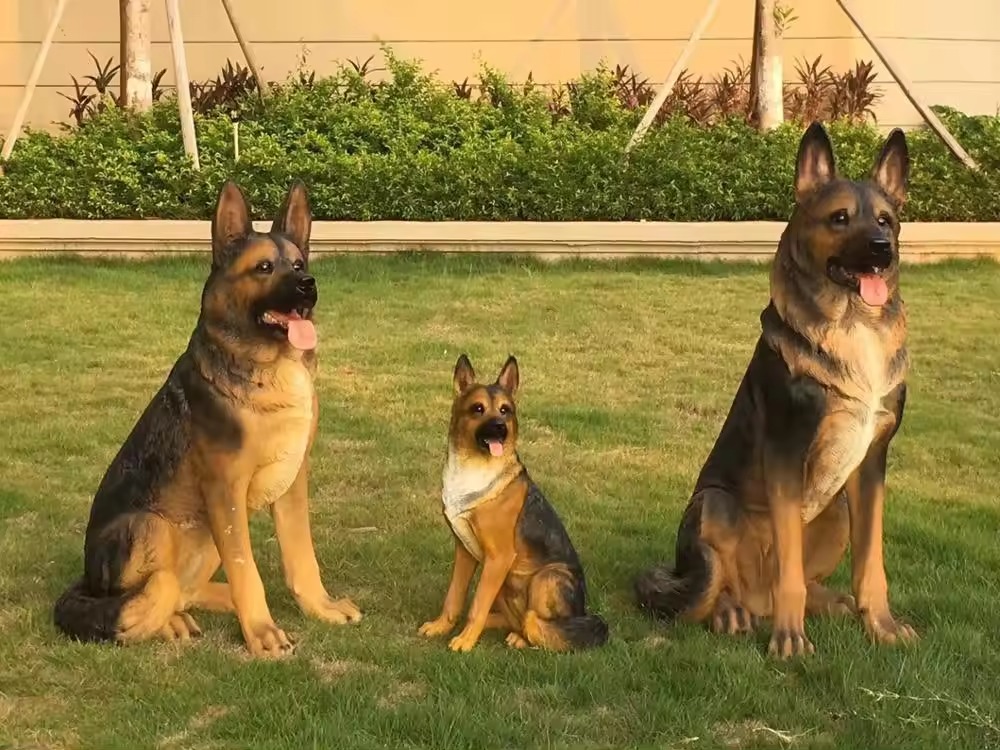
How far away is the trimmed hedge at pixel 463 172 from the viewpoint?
12.9m

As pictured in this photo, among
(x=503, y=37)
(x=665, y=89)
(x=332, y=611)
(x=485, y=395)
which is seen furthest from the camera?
(x=503, y=37)

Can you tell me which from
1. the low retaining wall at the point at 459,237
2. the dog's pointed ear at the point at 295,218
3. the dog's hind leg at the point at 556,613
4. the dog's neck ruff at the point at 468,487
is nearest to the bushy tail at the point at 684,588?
the dog's hind leg at the point at 556,613

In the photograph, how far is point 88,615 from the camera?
453cm

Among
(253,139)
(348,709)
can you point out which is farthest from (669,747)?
(253,139)

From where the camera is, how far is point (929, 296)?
11586 mm

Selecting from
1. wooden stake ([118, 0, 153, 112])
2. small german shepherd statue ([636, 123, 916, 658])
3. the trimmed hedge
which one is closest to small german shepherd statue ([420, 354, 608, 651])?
small german shepherd statue ([636, 123, 916, 658])

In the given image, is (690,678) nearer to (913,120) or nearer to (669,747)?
(669,747)

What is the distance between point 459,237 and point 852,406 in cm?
862

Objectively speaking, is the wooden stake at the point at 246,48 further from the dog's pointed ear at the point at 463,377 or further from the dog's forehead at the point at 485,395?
the dog's forehead at the point at 485,395

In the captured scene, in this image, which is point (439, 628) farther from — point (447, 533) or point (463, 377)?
point (447, 533)

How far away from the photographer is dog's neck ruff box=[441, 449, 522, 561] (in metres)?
4.38

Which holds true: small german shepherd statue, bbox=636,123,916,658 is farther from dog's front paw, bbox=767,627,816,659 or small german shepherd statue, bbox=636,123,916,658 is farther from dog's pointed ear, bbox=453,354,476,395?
dog's pointed ear, bbox=453,354,476,395

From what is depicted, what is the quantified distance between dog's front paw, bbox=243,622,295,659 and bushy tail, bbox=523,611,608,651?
0.90 metres

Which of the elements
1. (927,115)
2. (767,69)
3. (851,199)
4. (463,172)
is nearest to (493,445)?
(851,199)
